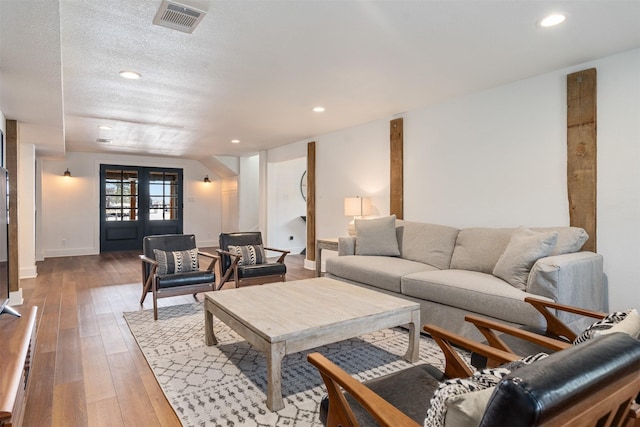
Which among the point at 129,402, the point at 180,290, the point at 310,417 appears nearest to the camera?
the point at 310,417

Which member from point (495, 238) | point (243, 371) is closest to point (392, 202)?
point (495, 238)

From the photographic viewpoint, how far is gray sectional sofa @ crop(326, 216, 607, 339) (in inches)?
97.7

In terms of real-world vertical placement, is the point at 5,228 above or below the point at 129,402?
Result: above

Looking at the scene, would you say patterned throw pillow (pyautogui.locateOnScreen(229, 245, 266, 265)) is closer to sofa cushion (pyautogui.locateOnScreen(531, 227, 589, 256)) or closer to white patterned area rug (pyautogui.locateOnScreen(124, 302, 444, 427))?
white patterned area rug (pyautogui.locateOnScreen(124, 302, 444, 427))

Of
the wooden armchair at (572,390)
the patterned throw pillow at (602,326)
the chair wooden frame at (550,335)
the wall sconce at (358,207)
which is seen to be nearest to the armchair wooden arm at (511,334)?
the chair wooden frame at (550,335)

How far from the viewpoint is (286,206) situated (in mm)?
8070

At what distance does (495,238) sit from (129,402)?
3.07 m

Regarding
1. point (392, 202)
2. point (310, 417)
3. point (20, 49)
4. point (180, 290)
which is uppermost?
point (20, 49)

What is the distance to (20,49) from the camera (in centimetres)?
220

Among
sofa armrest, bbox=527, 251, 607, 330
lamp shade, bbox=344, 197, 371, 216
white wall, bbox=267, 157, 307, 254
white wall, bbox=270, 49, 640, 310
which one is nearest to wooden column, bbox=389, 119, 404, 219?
white wall, bbox=270, 49, 640, 310

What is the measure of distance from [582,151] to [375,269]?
6.63 ft

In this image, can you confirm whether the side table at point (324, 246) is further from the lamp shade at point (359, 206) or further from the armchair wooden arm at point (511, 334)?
the armchair wooden arm at point (511, 334)

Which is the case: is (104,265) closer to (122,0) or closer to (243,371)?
(243,371)

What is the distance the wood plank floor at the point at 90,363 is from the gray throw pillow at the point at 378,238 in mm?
2040
